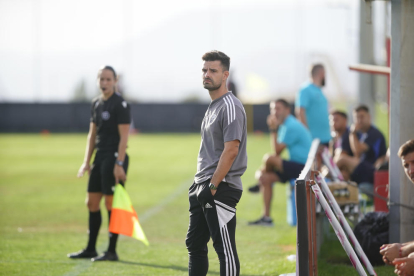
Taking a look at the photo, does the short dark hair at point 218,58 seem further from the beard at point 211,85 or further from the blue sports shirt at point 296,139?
the blue sports shirt at point 296,139

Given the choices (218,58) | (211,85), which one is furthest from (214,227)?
Result: (218,58)

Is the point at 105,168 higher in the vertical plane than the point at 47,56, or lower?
lower

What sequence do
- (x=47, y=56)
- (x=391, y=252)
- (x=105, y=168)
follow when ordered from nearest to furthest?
(x=391, y=252) < (x=105, y=168) < (x=47, y=56)

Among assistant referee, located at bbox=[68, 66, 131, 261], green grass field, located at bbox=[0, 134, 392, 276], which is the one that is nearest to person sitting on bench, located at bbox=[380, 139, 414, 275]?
green grass field, located at bbox=[0, 134, 392, 276]

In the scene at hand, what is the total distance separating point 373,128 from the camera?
947 cm

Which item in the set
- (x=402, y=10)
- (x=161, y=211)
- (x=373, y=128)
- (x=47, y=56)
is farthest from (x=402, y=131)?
(x=47, y=56)

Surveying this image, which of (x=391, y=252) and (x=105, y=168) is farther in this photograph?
(x=105, y=168)

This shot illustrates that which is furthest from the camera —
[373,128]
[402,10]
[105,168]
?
[373,128]

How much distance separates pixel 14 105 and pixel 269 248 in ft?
96.9

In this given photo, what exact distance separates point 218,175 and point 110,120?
2.45 metres

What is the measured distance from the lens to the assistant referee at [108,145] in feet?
21.7

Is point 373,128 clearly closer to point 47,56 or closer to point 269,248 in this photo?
point 269,248

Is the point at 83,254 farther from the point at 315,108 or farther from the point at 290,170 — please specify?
the point at 315,108

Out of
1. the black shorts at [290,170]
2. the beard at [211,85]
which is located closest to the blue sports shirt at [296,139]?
the black shorts at [290,170]
